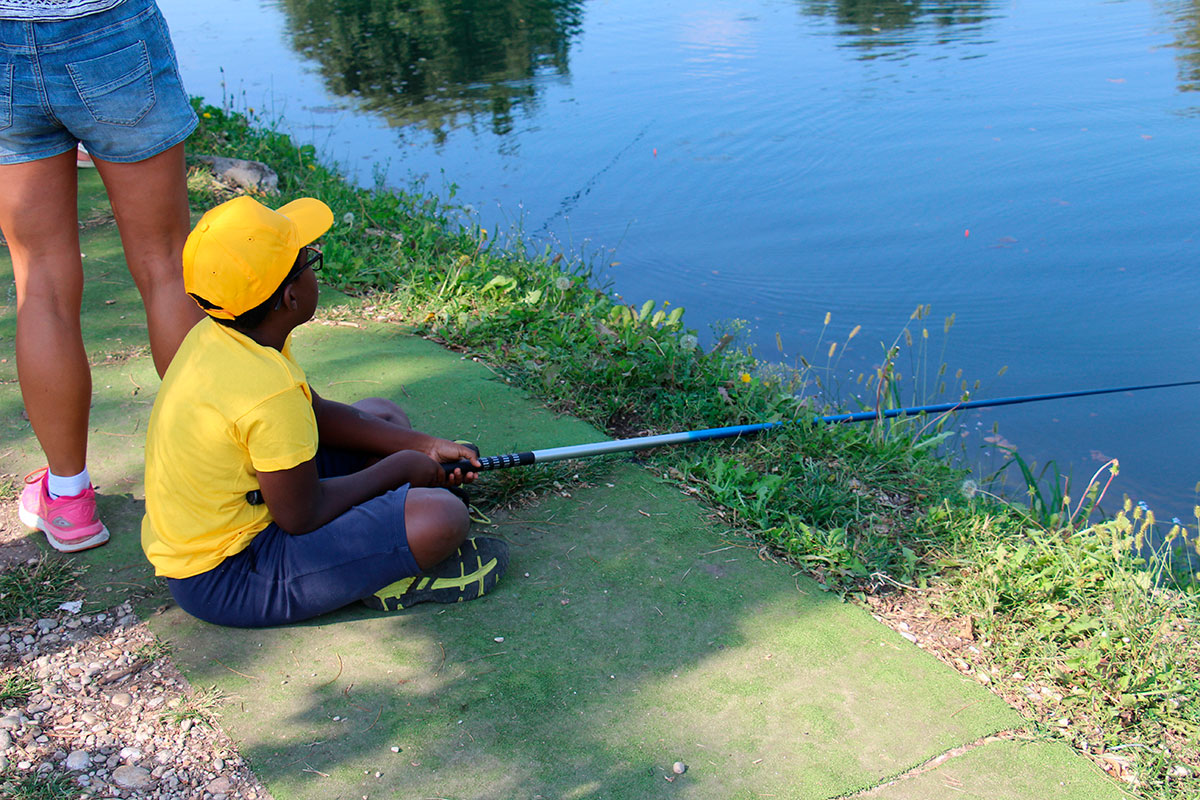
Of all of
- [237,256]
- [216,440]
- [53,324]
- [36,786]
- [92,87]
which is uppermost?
[92,87]

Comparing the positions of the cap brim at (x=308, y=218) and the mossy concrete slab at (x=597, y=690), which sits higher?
the cap brim at (x=308, y=218)

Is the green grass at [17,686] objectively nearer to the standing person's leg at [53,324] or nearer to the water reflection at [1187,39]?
the standing person's leg at [53,324]

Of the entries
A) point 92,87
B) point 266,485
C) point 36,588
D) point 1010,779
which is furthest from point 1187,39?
point 36,588

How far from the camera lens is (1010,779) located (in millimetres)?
1966

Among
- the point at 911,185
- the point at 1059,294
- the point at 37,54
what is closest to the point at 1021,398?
the point at 1059,294

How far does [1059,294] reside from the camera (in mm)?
4777

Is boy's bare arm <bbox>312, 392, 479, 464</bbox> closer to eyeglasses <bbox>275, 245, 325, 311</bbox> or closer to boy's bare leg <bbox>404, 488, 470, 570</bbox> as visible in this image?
boy's bare leg <bbox>404, 488, 470, 570</bbox>

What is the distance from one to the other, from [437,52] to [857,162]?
16.5 ft

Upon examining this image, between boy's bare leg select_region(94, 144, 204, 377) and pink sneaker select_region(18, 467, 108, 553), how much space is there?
1.30ft

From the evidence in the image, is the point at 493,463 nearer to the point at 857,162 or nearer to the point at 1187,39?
the point at 857,162

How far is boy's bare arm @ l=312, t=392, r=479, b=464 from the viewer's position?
2486mm

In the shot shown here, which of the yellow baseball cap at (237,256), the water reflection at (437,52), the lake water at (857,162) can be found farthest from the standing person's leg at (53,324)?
the water reflection at (437,52)

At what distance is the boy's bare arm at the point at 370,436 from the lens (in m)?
2.49

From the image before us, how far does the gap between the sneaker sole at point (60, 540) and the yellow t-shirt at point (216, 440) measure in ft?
1.48
